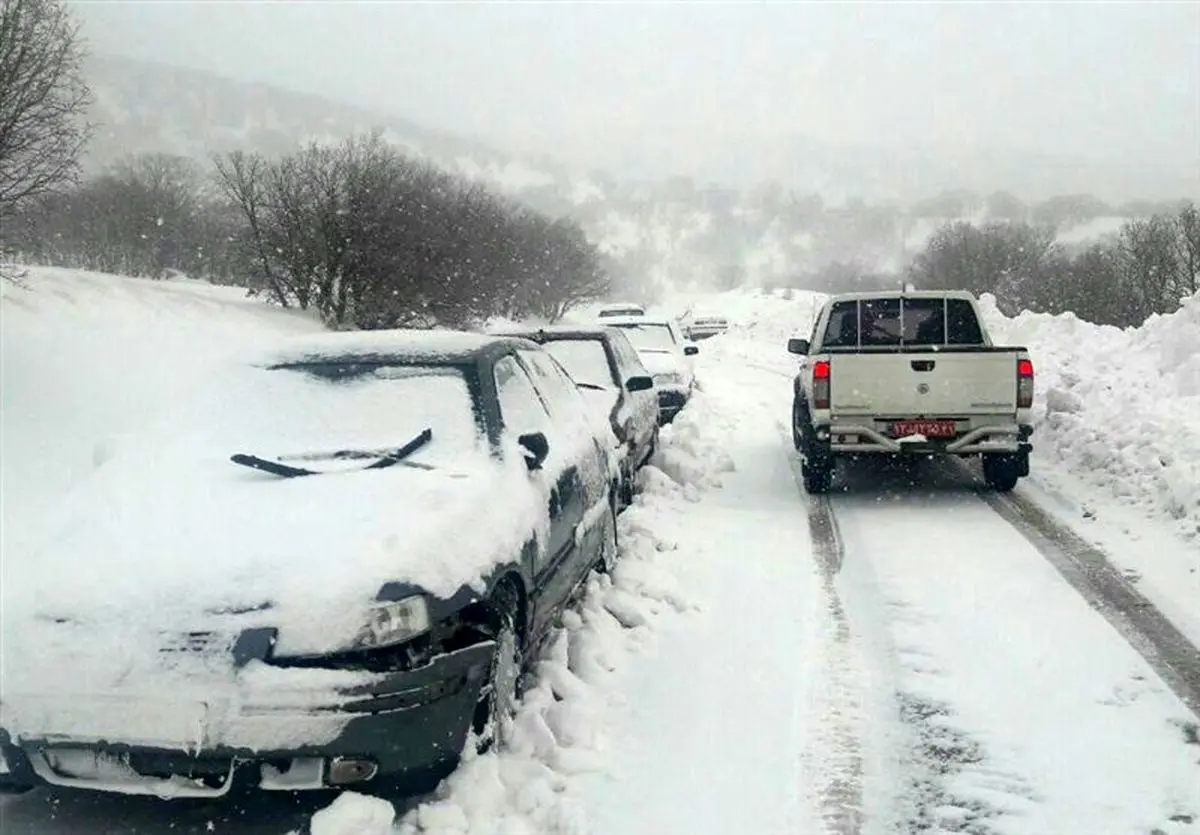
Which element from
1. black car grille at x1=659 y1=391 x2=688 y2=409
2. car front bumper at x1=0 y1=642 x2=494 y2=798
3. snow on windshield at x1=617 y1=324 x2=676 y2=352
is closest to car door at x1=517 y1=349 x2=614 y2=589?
car front bumper at x1=0 y1=642 x2=494 y2=798

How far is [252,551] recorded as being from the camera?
362cm

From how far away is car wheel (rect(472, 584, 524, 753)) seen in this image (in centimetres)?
385

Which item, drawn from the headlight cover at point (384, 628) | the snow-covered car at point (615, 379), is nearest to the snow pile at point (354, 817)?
the headlight cover at point (384, 628)

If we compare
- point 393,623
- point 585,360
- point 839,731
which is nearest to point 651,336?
point 585,360

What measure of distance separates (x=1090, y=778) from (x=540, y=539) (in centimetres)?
237

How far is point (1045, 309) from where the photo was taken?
62.6m

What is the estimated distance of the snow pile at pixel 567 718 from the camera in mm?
3527

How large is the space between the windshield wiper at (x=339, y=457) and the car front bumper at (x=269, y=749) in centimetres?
127

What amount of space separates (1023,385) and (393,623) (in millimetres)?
7126

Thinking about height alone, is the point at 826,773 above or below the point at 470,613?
below

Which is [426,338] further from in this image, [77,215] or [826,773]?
[77,215]

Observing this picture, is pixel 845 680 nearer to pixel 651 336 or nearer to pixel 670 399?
pixel 670 399

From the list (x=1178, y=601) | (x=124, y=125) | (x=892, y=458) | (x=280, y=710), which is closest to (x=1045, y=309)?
(x=892, y=458)

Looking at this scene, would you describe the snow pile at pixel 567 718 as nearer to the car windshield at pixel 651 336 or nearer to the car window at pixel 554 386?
the car window at pixel 554 386
